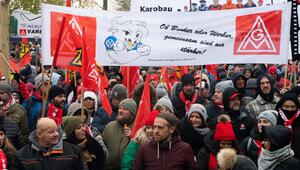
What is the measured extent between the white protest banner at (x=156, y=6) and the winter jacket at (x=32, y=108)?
1.99m

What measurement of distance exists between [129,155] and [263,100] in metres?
2.84

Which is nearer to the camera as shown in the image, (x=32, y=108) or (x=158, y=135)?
(x=158, y=135)

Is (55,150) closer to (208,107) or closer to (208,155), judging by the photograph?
(208,155)

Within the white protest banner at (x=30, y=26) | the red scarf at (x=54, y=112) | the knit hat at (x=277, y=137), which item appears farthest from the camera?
the white protest banner at (x=30, y=26)

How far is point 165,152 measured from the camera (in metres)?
7.05

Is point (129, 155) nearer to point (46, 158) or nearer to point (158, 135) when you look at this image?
point (158, 135)

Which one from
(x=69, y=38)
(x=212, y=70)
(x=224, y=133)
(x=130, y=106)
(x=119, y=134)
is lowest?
(x=119, y=134)

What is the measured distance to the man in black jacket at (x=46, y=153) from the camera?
6.73 meters

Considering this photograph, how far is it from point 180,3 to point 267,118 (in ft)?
14.1

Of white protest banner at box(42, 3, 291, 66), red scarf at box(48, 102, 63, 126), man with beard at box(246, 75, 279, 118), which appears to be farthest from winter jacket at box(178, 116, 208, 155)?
white protest banner at box(42, 3, 291, 66)

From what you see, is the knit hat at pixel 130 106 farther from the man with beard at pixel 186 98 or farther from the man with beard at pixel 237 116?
the man with beard at pixel 186 98

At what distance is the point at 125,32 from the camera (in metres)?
10.6

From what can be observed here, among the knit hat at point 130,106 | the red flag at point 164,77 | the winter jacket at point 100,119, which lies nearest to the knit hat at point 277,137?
the knit hat at point 130,106

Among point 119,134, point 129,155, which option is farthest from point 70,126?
point 119,134
